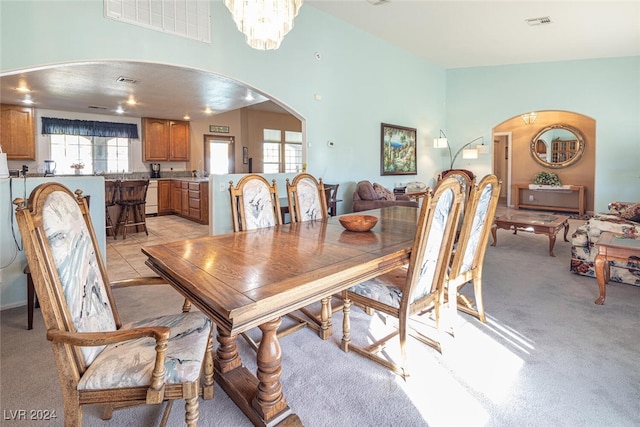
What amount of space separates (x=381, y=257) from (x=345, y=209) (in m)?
4.43

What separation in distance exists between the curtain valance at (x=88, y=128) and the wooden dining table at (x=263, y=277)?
290 inches

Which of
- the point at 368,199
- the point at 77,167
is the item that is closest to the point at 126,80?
the point at 77,167

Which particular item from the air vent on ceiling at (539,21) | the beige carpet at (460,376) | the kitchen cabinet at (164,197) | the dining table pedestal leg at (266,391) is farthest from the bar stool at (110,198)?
the air vent on ceiling at (539,21)

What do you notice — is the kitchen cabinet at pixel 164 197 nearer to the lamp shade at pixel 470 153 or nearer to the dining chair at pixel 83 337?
the lamp shade at pixel 470 153

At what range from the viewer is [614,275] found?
3.42 metres

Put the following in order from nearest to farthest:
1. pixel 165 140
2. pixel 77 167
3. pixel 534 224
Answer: pixel 534 224 → pixel 77 167 → pixel 165 140

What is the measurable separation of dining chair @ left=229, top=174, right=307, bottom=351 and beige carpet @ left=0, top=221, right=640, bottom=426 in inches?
23.7

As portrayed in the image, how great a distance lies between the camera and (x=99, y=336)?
1.11 m

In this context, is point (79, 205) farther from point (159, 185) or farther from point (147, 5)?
point (159, 185)

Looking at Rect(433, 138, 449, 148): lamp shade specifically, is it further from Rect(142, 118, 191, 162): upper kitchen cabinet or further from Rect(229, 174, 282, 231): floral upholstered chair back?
Rect(142, 118, 191, 162): upper kitchen cabinet

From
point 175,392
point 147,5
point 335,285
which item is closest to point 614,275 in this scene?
point 335,285

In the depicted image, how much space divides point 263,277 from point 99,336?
579mm

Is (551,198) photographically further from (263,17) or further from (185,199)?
(263,17)

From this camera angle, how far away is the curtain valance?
7271mm
